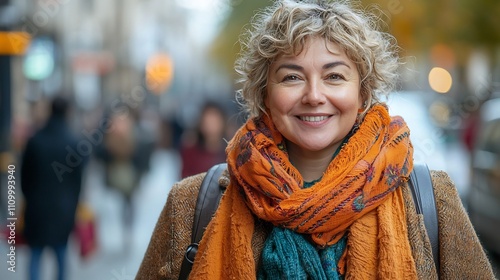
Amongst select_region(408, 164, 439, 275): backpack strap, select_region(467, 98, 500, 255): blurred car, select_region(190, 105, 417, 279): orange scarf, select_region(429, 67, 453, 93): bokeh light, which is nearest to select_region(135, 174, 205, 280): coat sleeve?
select_region(190, 105, 417, 279): orange scarf

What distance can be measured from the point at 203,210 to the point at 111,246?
822 centimetres

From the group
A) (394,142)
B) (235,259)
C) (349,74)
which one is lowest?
(235,259)

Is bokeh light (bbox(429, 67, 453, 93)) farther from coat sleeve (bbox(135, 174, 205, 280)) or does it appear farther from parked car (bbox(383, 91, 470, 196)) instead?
coat sleeve (bbox(135, 174, 205, 280))

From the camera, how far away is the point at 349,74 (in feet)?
8.38

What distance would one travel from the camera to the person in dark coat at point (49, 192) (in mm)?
7074

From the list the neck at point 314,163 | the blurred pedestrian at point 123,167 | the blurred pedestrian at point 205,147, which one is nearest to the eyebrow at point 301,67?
the neck at point 314,163

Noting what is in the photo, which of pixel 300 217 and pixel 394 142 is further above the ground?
pixel 394 142

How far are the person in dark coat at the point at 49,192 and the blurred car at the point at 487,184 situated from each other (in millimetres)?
4479

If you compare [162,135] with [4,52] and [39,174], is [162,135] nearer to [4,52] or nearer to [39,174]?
[4,52]

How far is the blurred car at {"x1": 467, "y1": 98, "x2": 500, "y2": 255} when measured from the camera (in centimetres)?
888

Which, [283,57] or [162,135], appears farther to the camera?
[162,135]

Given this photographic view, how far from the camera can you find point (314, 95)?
250 centimetres

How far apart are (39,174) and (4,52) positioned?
11.5ft

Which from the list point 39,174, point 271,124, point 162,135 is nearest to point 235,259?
point 271,124
